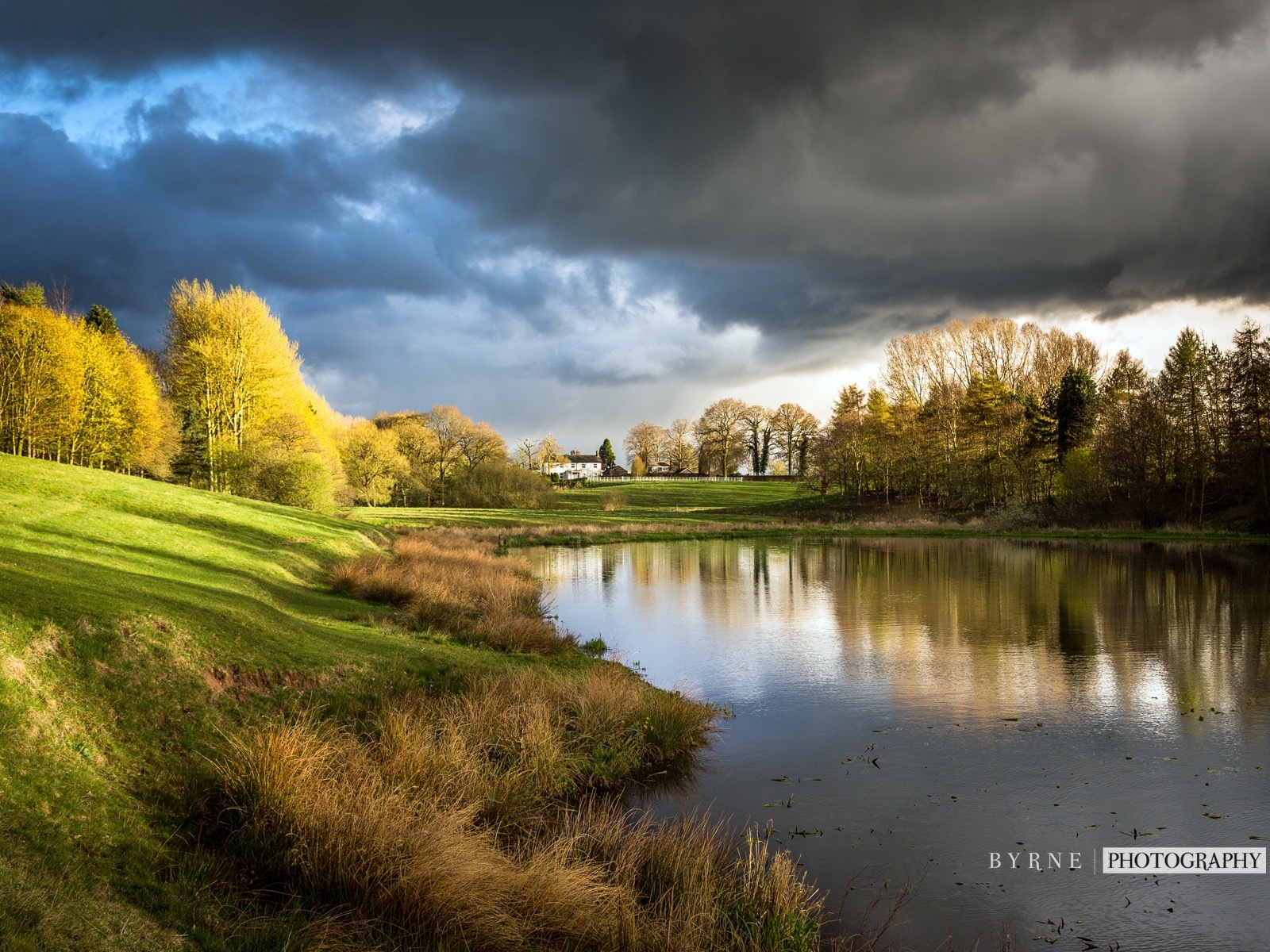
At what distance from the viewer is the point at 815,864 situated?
846 cm

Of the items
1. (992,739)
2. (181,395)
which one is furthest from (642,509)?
(992,739)

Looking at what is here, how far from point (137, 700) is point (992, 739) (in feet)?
38.8

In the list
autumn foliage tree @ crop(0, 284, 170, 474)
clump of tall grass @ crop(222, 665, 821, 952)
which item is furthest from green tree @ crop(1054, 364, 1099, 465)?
autumn foliage tree @ crop(0, 284, 170, 474)

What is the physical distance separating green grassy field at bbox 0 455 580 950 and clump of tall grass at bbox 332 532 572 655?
1.08 meters

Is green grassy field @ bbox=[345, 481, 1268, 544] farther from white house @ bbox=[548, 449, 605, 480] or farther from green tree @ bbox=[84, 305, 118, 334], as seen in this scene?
white house @ bbox=[548, 449, 605, 480]

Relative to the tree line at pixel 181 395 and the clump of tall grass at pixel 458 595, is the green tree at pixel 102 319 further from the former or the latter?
the clump of tall grass at pixel 458 595

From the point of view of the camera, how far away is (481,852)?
690 centimetres

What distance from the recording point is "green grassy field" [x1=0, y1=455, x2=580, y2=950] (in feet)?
17.0

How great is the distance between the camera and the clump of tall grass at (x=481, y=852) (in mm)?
6148

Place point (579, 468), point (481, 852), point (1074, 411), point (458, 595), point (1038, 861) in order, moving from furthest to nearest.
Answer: point (579, 468) → point (1074, 411) → point (458, 595) → point (1038, 861) → point (481, 852)

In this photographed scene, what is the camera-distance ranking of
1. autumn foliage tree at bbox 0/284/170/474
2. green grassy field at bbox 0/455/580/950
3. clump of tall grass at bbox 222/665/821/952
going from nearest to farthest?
green grassy field at bbox 0/455/580/950
clump of tall grass at bbox 222/665/821/952
autumn foliage tree at bbox 0/284/170/474

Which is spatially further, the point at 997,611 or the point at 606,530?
the point at 606,530

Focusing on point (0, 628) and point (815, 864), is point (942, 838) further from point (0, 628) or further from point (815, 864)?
point (0, 628)

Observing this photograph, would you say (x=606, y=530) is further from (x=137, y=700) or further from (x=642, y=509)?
(x=137, y=700)
